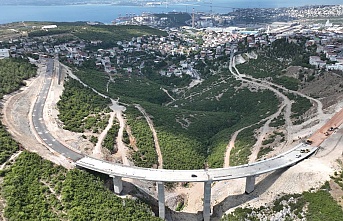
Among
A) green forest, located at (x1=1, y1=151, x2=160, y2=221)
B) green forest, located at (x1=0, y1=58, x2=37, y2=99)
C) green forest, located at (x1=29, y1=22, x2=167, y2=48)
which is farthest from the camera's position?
green forest, located at (x1=29, y1=22, x2=167, y2=48)

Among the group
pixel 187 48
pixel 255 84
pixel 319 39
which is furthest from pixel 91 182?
pixel 187 48

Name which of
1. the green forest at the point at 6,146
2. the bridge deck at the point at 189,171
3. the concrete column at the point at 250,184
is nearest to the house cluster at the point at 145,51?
the green forest at the point at 6,146

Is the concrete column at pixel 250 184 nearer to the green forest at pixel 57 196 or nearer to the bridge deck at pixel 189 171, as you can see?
the bridge deck at pixel 189 171

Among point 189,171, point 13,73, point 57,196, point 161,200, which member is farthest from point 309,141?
point 13,73

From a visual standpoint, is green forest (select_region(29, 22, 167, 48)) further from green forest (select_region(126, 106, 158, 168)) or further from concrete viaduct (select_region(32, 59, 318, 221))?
concrete viaduct (select_region(32, 59, 318, 221))

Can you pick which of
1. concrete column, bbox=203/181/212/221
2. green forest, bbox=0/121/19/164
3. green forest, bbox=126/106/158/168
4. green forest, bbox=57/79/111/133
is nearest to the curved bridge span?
concrete column, bbox=203/181/212/221

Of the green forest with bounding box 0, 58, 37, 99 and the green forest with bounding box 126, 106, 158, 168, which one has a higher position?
the green forest with bounding box 0, 58, 37, 99

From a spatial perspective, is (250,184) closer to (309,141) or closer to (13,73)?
(309,141)
